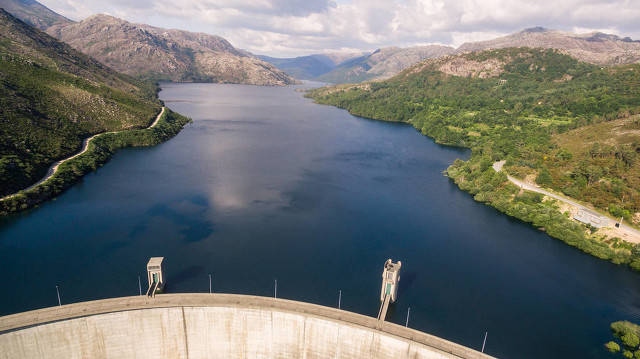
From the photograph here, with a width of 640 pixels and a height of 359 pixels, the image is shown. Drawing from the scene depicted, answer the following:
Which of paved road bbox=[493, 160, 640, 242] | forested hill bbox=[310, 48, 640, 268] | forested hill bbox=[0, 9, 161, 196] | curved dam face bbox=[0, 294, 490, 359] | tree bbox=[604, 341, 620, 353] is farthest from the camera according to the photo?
forested hill bbox=[310, 48, 640, 268]

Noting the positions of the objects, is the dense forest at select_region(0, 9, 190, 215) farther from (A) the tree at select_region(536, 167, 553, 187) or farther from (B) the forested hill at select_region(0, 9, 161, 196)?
(A) the tree at select_region(536, 167, 553, 187)

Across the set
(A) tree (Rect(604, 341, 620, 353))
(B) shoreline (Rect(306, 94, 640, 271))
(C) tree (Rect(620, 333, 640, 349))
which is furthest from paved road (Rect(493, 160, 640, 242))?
(A) tree (Rect(604, 341, 620, 353))

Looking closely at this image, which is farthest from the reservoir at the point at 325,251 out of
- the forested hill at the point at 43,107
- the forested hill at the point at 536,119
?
the forested hill at the point at 536,119

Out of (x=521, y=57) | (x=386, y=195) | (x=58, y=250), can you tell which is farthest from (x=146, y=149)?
(x=521, y=57)

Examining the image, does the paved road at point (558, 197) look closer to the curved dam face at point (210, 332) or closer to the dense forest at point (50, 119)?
Result: the curved dam face at point (210, 332)

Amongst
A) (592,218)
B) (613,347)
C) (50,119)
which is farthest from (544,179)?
Result: (50,119)

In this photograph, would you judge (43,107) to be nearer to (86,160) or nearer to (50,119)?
(50,119)
